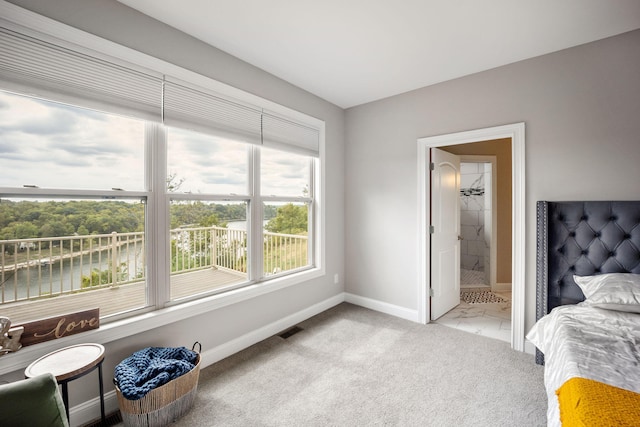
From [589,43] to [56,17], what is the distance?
3709mm

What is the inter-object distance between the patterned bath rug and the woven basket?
141 inches

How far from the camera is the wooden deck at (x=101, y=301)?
169cm

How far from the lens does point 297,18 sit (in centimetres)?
204

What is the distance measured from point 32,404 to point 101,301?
102 cm

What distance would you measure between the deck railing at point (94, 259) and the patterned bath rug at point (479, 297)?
3.17 m

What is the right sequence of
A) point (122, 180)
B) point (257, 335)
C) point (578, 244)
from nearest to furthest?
1. point (122, 180)
2. point (578, 244)
3. point (257, 335)

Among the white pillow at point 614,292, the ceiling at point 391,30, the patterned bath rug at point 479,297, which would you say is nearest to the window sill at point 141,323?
the ceiling at point 391,30

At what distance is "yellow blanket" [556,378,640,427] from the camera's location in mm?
985

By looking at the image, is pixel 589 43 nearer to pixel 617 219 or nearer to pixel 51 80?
pixel 617 219

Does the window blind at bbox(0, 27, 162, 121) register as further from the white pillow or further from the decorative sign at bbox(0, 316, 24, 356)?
the white pillow

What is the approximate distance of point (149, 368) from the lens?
5.73ft

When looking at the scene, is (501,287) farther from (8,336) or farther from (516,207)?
(8,336)

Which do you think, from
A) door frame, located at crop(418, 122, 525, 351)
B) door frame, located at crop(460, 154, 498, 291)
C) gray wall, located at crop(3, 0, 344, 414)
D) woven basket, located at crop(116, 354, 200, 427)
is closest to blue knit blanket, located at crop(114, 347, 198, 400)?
woven basket, located at crop(116, 354, 200, 427)

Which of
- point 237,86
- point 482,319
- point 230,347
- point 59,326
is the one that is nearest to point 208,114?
point 237,86
